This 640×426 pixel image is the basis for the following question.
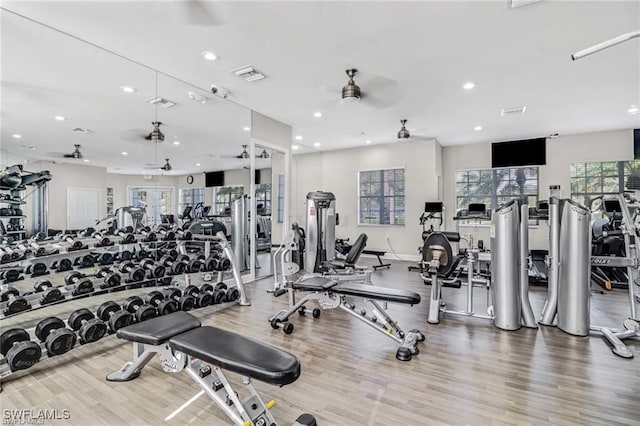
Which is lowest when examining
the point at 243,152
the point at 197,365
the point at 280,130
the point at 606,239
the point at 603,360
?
the point at 603,360

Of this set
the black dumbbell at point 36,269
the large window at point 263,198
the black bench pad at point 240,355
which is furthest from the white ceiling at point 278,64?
the black bench pad at point 240,355

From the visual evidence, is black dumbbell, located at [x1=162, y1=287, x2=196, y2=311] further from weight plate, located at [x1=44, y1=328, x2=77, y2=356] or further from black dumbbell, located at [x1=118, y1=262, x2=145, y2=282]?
weight plate, located at [x1=44, y1=328, x2=77, y2=356]

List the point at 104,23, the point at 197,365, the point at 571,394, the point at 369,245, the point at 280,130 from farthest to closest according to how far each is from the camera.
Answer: the point at 369,245
the point at 280,130
the point at 104,23
the point at 571,394
the point at 197,365

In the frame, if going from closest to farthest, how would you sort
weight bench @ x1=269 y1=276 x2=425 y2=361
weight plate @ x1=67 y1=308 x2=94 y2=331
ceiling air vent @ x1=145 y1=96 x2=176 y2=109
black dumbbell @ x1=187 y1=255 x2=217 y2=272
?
weight plate @ x1=67 y1=308 x2=94 y2=331 < weight bench @ x1=269 y1=276 x2=425 y2=361 < black dumbbell @ x1=187 y1=255 x2=217 y2=272 < ceiling air vent @ x1=145 y1=96 x2=176 y2=109

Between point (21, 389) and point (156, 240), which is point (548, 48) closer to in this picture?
point (156, 240)

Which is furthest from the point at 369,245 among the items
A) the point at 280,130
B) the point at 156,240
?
the point at 156,240

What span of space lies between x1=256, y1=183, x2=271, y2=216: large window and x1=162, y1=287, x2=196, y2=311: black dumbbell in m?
2.29

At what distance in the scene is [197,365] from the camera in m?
1.81

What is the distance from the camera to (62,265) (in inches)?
120

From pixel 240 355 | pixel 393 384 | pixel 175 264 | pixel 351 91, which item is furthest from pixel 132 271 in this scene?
pixel 351 91

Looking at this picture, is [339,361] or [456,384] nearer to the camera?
[456,384]

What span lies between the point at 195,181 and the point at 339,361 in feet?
11.3

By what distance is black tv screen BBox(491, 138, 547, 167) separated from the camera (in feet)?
23.2

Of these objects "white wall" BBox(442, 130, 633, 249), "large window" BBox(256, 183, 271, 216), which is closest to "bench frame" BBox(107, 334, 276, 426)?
"large window" BBox(256, 183, 271, 216)
